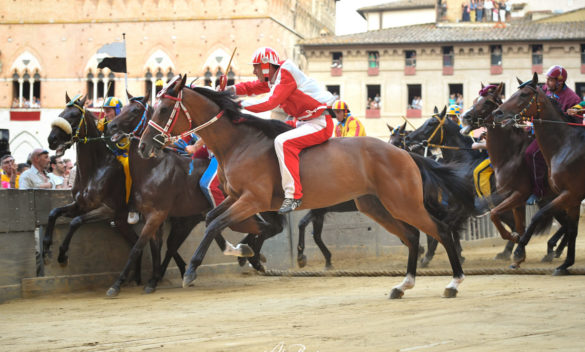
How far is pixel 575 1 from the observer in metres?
64.7

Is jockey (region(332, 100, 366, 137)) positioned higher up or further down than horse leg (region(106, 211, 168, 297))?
higher up

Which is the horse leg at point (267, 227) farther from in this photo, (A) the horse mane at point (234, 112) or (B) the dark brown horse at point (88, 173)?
(B) the dark brown horse at point (88, 173)

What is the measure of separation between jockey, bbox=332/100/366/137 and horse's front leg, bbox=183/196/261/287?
5929 millimetres

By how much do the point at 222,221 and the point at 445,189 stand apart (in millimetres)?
3307

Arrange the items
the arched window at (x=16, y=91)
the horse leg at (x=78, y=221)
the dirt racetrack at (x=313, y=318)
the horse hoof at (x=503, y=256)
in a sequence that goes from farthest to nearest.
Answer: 1. the arched window at (x=16, y=91)
2. the horse hoof at (x=503, y=256)
3. the horse leg at (x=78, y=221)
4. the dirt racetrack at (x=313, y=318)

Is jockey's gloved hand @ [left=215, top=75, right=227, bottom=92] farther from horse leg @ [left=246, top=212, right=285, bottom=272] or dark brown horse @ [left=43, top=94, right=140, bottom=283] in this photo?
dark brown horse @ [left=43, top=94, right=140, bottom=283]

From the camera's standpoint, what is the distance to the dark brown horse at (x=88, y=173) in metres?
11.3

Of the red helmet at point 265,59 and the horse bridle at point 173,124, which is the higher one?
the red helmet at point 265,59

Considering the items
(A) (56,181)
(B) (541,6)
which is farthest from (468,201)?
(B) (541,6)

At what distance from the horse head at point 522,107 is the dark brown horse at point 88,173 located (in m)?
5.54

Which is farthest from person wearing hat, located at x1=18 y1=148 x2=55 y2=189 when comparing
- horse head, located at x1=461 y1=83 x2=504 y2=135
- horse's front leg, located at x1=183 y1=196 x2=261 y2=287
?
horse head, located at x1=461 y1=83 x2=504 y2=135

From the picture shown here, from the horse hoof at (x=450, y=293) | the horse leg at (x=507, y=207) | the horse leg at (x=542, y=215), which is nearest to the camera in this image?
the horse hoof at (x=450, y=293)

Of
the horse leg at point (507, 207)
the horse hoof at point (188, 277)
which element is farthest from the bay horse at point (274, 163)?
the horse leg at point (507, 207)

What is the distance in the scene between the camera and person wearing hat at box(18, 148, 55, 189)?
13.9 m
